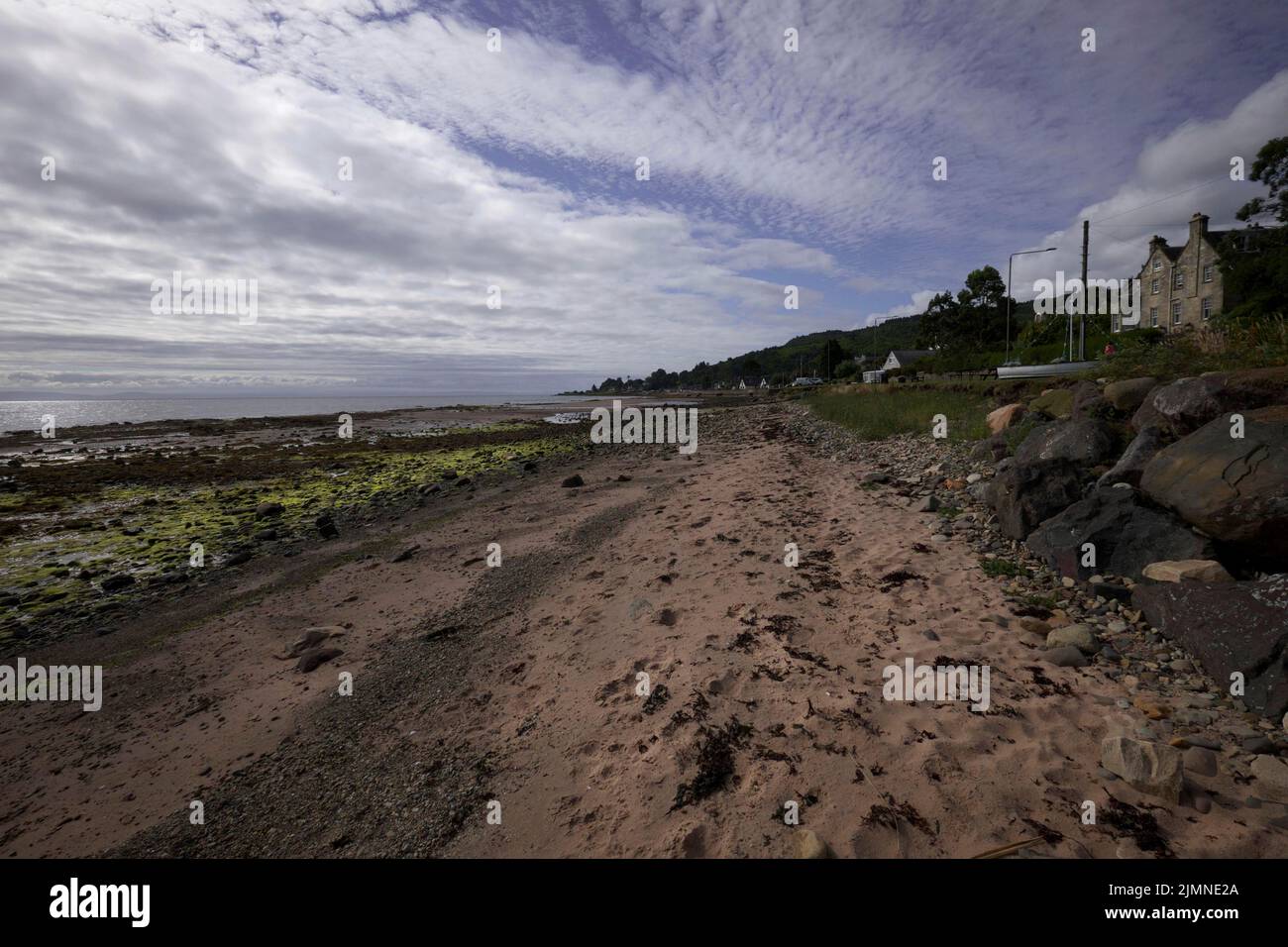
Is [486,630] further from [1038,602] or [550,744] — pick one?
[1038,602]

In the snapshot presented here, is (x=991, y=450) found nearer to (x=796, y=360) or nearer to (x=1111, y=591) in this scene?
(x=1111, y=591)

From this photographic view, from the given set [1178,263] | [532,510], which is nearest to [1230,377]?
[532,510]

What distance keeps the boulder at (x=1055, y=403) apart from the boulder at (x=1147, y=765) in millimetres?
9562

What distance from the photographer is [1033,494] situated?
7.34 m

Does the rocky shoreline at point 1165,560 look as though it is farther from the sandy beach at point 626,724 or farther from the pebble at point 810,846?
the pebble at point 810,846

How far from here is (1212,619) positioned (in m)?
4.39

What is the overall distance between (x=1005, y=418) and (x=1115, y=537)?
7.03 m

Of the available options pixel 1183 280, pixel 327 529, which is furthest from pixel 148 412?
pixel 1183 280

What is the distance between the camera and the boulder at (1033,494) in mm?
7188

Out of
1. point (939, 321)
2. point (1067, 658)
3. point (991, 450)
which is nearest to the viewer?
point (1067, 658)

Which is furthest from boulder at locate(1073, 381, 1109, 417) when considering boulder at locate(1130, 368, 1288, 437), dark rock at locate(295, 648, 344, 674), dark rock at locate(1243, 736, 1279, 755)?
dark rock at locate(295, 648, 344, 674)

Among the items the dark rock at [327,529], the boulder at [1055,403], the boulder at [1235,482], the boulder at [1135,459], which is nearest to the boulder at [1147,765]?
the boulder at [1235,482]

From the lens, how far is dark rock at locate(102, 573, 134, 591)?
31.2 feet

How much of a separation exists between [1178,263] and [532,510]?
242 feet
